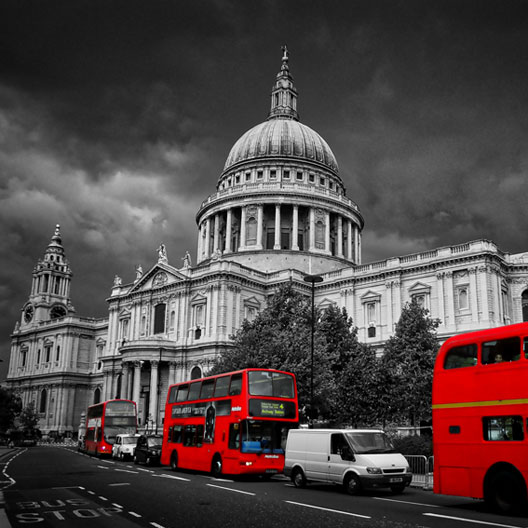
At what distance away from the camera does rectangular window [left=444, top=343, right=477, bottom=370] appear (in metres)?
15.6

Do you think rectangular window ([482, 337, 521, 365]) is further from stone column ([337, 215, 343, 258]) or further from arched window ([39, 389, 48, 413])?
arched window ([39, 389, 48, 413])

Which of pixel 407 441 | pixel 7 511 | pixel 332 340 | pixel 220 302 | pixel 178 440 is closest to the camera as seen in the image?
pixel 7 511

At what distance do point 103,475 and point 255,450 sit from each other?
6.56m

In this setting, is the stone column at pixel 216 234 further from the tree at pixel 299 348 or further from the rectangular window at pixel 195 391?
the rectangular window at pixel 195 391

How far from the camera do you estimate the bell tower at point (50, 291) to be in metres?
93.9

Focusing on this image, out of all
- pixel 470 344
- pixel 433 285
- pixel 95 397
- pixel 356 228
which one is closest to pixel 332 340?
pixel 433 285

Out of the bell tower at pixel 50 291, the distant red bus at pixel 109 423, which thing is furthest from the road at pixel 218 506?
the bell tower at pixel 50 291

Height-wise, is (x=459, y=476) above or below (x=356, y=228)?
below

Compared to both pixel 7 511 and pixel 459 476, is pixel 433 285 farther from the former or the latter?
pixel 7 511

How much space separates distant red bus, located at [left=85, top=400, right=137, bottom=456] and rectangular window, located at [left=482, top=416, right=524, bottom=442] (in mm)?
30797

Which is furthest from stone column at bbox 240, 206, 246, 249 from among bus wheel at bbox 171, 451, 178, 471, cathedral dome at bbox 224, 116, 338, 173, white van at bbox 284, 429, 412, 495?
white van at bbox 284, 429, 412, 495

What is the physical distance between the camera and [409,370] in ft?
126

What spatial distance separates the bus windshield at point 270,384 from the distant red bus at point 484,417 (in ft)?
29.7

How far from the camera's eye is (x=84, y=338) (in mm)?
87875
